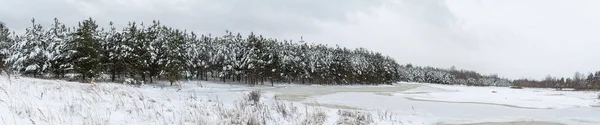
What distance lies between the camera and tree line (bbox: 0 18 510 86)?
41969 millimetres

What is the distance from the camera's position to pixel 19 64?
4362 cm

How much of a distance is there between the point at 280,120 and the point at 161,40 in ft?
157

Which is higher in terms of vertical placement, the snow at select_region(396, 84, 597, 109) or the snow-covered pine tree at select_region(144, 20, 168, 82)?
the snow-covered pine tree at select_region(144, 20, 168, 82)

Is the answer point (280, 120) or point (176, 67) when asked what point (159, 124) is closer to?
point (280, 120)

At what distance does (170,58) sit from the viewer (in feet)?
167

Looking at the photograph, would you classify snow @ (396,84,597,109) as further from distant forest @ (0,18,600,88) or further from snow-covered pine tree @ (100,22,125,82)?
snow-covered pine tree @ (100,22,125,82)

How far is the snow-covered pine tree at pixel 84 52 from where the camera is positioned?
41.2m

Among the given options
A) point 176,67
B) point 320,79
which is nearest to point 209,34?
point 320,79

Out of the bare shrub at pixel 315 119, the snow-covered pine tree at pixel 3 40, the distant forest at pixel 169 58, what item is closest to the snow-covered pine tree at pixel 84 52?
the distant forest at pixel 169 58

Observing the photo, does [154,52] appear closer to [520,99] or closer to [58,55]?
[58,55]

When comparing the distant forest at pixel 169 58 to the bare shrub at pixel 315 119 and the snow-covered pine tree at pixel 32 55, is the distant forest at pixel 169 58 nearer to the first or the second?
the snow-covered pine tree at pixel 32 55

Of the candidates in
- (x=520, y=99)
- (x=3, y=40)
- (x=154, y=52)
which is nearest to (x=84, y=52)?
(x=154, y=52)

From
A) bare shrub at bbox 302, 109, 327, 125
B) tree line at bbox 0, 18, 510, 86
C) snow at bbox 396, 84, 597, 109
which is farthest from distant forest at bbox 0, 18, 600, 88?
snow at bbox 396, 84, 597, 109

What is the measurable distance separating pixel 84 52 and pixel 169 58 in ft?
34.5
